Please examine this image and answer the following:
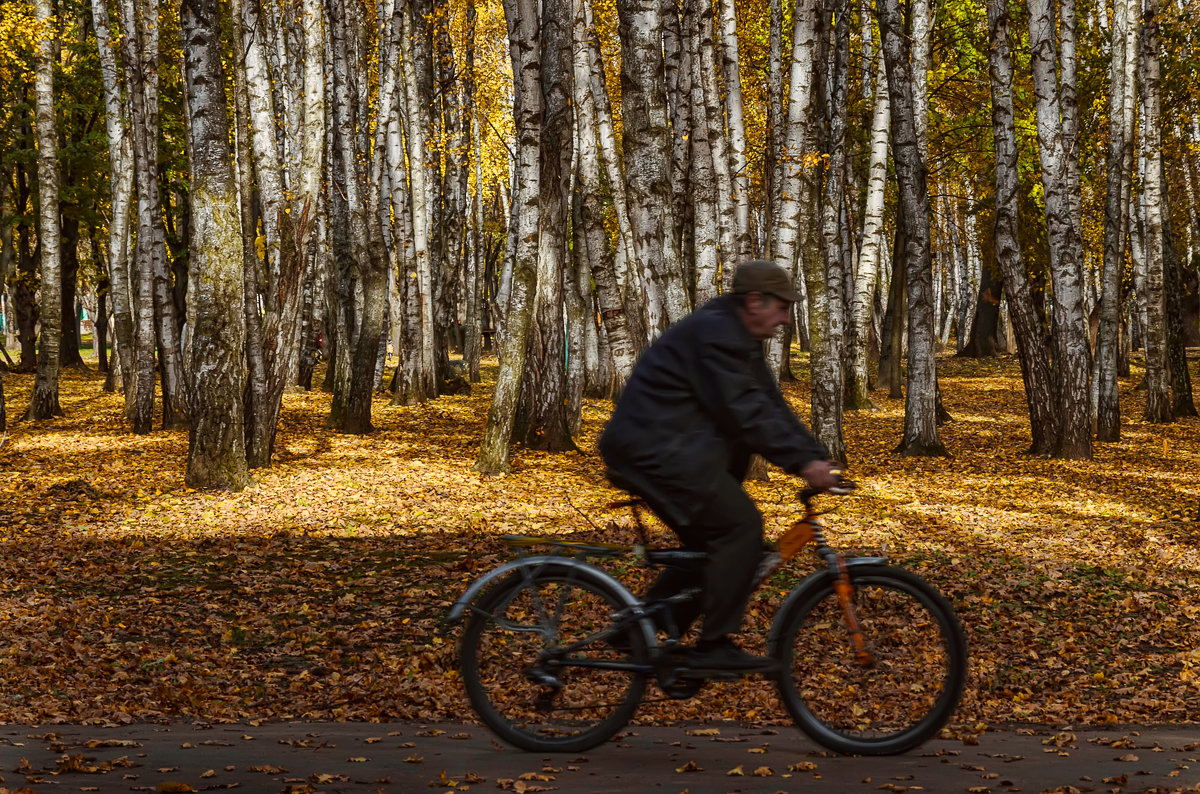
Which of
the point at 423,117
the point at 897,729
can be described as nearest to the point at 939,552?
the point at 897,729

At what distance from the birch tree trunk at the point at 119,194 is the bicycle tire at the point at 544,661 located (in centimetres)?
1617

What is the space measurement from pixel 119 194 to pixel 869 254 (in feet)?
44.8

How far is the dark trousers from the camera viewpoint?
4.80m

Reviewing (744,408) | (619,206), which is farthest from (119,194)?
(744,408)

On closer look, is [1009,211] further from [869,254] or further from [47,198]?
[47,198]

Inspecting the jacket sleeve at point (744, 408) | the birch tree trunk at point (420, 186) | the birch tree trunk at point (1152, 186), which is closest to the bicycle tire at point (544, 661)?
the jacket sleeve at point (744, 408)

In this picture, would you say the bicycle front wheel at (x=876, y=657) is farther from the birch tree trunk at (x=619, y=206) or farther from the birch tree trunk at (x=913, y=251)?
the birch tree trunk at (x=913, y=251)

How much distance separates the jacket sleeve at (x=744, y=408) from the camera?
4777 mm

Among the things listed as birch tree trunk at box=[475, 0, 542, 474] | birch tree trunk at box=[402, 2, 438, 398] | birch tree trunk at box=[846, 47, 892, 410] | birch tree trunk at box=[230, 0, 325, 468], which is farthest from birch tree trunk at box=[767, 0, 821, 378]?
birch tree trunk at box=[402, 2, 438, 398]

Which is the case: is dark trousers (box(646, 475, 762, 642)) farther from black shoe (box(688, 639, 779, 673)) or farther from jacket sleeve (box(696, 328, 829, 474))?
jacket sleeve (box(696, 328, 829, 474))

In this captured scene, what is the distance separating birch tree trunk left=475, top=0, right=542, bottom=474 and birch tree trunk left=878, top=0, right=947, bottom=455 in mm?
5712

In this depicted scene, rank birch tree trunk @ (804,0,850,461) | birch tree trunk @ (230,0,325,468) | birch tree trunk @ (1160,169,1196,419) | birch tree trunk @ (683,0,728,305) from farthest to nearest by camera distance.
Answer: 1. birch tree trunk @ (1160,169,1196,419)
2. birch tree trunk @ (804,0,850,461)
3. birch tree trunk @ (230,0,325,468)
4. birch tree trunk @ (683,0,728,305)

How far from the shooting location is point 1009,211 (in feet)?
55.0

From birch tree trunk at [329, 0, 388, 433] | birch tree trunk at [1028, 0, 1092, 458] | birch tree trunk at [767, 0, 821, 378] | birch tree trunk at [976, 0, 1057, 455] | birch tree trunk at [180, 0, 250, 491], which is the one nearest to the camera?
birch tree trunk at [180, 0, 250, 491]
